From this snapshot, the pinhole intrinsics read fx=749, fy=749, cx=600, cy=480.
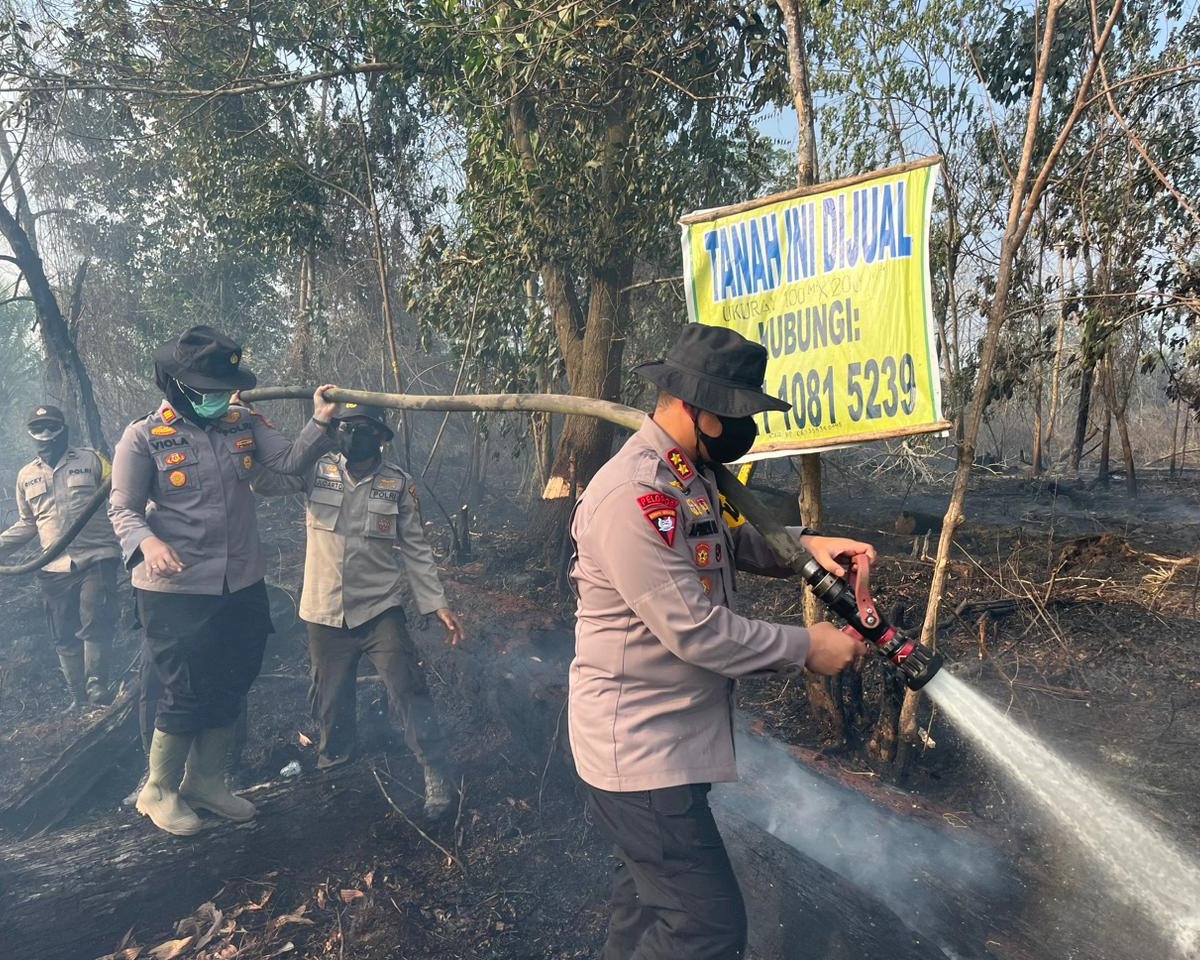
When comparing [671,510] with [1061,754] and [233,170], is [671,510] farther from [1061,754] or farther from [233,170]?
[233,170]

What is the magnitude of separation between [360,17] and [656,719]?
8.09 metres

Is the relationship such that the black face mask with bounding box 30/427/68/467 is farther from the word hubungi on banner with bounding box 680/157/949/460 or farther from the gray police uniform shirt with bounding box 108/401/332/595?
the word hubungi on banner with bounding box 680/157/949/460

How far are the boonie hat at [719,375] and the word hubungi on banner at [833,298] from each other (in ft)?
3.65

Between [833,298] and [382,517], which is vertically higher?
[833,298]

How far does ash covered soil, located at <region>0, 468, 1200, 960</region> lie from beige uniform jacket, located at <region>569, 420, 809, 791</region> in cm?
137

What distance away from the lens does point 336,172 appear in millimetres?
9461

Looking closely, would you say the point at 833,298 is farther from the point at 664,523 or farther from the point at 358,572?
the point at 358,572

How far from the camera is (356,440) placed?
4426mm

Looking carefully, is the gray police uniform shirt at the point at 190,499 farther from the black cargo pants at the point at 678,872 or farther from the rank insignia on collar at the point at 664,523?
the rank insignia on collar at the point at 664,523

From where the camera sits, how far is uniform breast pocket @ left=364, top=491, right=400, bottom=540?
14.7 ft

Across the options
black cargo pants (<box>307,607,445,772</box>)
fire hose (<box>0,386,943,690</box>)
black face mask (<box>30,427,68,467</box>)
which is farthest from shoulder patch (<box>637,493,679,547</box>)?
black face mask (<box>30,427,68,467</box>)

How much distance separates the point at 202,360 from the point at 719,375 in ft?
9.82

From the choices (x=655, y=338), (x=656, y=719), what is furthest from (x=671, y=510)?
(x=655, y=338)

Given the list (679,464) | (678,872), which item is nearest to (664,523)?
(679,464)
